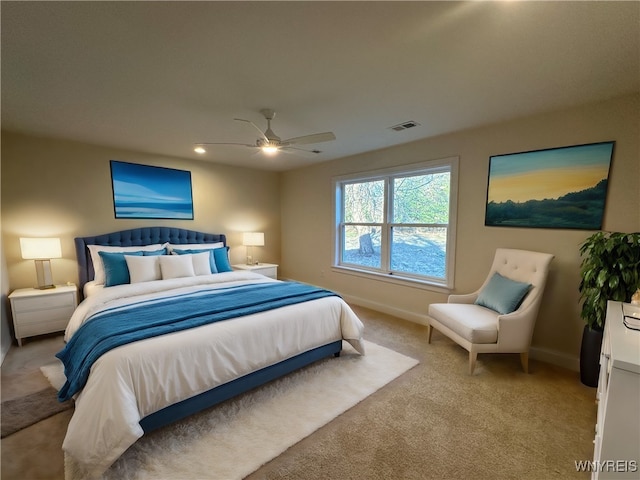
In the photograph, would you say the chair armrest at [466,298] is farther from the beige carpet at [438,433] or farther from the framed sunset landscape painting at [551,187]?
the framed sunset landscape painting at [551,187]

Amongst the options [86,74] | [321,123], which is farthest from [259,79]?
[86,74]

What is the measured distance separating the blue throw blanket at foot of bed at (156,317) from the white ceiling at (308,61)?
1.78 meters

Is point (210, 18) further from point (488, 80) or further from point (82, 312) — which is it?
point (82, 312)

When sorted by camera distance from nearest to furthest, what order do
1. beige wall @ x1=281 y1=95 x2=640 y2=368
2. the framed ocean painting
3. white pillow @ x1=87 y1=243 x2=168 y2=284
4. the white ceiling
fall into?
the white ceiling → beige wall @ x1=281 y1=95 x2=640 y2=368 → white pillow @ x1=87 y1=243 x2=168 y2=284 → the framed ocean painting

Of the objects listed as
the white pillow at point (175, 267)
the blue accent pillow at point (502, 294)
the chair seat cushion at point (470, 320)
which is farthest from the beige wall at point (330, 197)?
the white pillow at point (175, 267)

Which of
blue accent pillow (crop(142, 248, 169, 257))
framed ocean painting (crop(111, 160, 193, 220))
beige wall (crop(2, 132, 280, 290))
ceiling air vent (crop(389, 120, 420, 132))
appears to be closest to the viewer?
ceiling air vent (crop(389, 120, 420, 132))

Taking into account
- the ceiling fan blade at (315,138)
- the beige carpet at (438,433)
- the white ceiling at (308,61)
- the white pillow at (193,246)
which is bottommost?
the beige carpet at (438,433)

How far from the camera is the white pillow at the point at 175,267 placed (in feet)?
11.3

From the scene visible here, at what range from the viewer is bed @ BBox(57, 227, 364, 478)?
1.52 m

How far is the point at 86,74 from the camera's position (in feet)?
6.39

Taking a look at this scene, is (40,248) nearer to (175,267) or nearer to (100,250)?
(100,250)

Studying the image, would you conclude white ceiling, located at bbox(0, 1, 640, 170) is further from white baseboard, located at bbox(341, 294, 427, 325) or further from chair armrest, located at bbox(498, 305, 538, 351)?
white baseboard, located at bbox(341, 294, 427, 325)

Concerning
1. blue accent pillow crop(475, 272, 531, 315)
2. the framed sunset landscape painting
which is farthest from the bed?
the framed sunset landscape painting

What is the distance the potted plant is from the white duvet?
1902 millimetres
